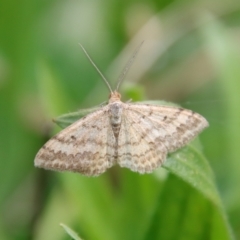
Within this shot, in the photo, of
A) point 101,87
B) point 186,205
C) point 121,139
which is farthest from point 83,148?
point 101,87

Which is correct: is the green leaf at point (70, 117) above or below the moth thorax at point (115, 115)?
below

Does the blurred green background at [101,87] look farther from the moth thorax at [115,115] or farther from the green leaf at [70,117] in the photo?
the green leaf at [70,117]

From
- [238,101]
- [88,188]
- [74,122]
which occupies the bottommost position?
[88,188]

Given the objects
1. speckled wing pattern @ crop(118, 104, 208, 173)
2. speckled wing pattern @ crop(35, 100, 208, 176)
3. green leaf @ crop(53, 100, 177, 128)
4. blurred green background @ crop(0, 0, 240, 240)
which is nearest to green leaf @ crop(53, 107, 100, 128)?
green leaf @ crop(53, 100, 177, 128)

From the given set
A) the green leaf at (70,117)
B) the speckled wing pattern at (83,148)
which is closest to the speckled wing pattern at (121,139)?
the speckled wing pattern at (83,148)

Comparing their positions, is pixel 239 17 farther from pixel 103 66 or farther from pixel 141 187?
pixel 141 187

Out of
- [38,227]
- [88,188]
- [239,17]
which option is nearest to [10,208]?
[38,227]

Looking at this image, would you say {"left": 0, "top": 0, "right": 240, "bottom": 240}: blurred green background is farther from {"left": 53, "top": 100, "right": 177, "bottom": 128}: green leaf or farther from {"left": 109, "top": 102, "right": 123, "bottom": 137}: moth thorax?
{"left": 53, "top": 100, "right": 177, "bottom": 128}: green leaf
